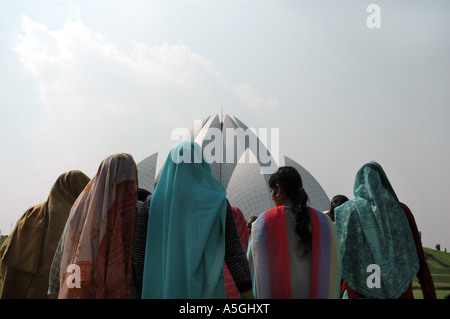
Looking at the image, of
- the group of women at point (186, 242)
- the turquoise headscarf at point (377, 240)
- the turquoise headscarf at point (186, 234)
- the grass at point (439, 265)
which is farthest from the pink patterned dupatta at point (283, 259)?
the grass at point (439, 265)

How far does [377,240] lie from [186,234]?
117 cm

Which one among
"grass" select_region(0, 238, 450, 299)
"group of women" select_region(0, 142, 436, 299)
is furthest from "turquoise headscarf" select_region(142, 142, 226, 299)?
"grass" select_region(0, 238, 450, 299)

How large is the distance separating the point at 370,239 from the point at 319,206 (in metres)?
15.4

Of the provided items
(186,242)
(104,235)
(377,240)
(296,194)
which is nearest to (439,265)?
(377,240)

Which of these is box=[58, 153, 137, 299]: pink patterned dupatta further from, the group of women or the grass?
the grass

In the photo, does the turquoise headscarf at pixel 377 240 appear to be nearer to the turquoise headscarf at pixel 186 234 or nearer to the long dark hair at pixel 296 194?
the long dark hair at pixel 296 194

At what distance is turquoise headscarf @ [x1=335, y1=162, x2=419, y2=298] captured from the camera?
7.95 ft

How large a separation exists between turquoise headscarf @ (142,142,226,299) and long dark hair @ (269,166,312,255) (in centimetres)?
30

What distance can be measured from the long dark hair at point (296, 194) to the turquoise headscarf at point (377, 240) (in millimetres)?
571

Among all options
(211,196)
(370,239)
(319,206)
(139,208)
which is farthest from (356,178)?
(319,206)

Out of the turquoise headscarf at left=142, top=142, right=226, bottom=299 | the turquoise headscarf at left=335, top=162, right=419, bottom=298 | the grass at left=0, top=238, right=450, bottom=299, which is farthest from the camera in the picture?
the grass at left=0, top=238, right=450, bottom=299

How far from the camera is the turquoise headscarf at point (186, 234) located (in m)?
1.93

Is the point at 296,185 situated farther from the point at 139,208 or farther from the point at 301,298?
the point at 139,208

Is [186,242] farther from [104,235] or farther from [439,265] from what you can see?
[439,265]
